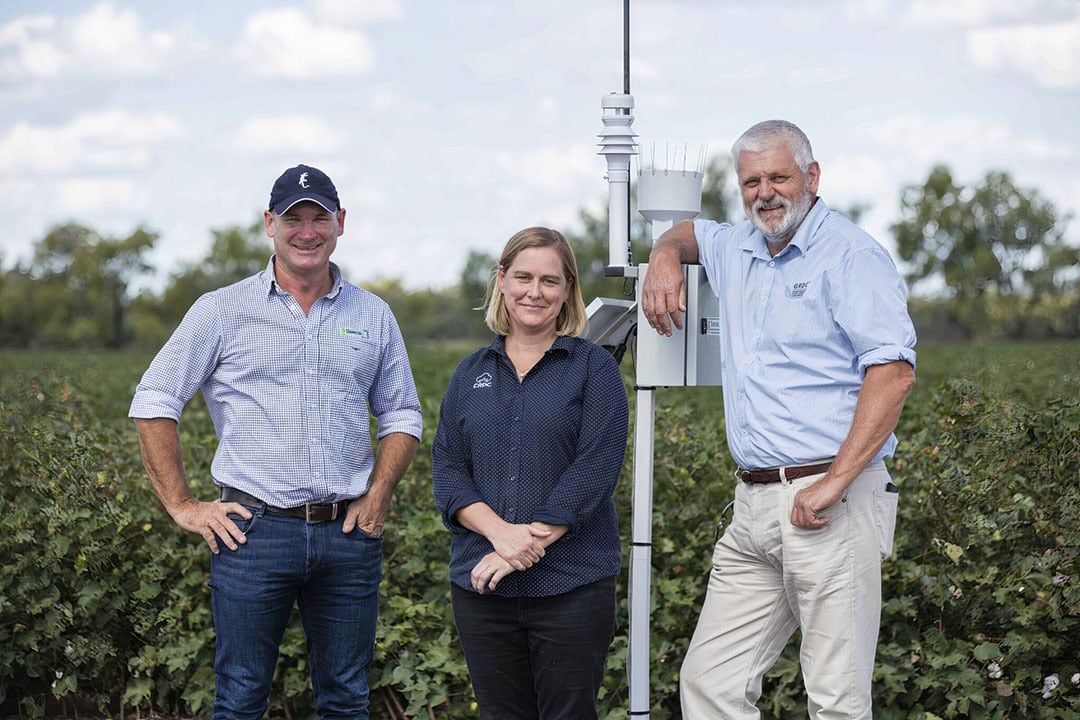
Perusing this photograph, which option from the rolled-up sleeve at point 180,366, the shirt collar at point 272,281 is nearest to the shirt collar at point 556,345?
the shirt collar at point 272,281

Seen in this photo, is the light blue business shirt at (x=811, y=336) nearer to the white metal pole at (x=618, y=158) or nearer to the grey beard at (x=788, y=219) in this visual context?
the grey beard at (x=788, y=219)

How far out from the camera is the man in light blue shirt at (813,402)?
11.7 ft

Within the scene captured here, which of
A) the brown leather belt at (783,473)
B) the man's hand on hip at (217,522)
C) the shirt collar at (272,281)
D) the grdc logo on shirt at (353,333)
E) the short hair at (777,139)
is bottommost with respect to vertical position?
the man's hand on hip at (217,522)

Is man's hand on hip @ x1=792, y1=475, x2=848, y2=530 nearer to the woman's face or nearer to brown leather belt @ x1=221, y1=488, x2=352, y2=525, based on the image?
the woman's face

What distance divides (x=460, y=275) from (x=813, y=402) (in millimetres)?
93127

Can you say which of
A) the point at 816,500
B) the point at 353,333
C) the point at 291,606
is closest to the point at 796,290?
the point at 816,500

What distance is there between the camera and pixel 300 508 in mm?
3955

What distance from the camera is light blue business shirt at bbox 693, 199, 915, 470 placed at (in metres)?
3.58

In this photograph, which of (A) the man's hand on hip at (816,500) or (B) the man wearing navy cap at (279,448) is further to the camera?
(B) the man wearing navy cap at (279,448)

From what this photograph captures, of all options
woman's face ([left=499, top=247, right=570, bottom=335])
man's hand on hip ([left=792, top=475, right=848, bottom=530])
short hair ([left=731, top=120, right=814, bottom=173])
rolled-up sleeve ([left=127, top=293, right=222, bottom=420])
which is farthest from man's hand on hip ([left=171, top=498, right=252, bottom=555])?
short hair ([left=731, top=120, right=814, bottom=173])

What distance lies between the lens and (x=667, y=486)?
5.61m

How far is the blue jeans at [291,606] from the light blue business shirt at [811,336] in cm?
129

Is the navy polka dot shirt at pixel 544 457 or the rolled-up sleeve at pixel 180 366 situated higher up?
the rolled-up sleeve at pixel 180 366

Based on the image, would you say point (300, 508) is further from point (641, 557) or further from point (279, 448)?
point (641, 557)
